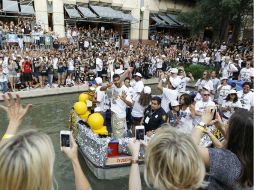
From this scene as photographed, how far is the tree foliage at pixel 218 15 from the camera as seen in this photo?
26.1m

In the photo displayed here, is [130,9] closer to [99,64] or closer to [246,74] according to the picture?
[99,64]

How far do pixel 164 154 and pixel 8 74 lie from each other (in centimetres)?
1411

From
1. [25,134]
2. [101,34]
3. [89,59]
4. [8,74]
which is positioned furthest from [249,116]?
[101,34]

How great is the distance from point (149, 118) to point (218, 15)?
2480 centimetres

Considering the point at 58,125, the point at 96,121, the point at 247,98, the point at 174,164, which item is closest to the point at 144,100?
the point at 96,121

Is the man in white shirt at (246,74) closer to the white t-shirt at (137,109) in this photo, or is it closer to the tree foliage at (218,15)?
the white t-shirt at (137,109)

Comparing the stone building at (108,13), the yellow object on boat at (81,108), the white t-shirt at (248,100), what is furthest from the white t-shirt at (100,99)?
the stone building at (108,13)

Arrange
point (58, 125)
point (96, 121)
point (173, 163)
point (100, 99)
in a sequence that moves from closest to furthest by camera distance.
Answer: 1. point (173, 163)
2. point (96, 121)
3. point (100, 99)
4. point (58, 125)

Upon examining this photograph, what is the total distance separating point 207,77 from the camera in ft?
33.2

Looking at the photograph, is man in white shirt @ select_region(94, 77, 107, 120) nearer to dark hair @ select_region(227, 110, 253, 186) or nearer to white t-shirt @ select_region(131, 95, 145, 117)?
white t-shirt @ select_region(131, 95, 145, 117)

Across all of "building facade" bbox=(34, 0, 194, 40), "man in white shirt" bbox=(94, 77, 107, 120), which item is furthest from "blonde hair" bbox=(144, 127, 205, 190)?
"building facade" bbox=(34, 0, 194, 40)

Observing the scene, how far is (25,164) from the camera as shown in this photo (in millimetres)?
1688

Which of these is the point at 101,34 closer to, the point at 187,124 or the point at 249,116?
the point at 187,124

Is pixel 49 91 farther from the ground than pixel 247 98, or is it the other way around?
pixel 247 98
